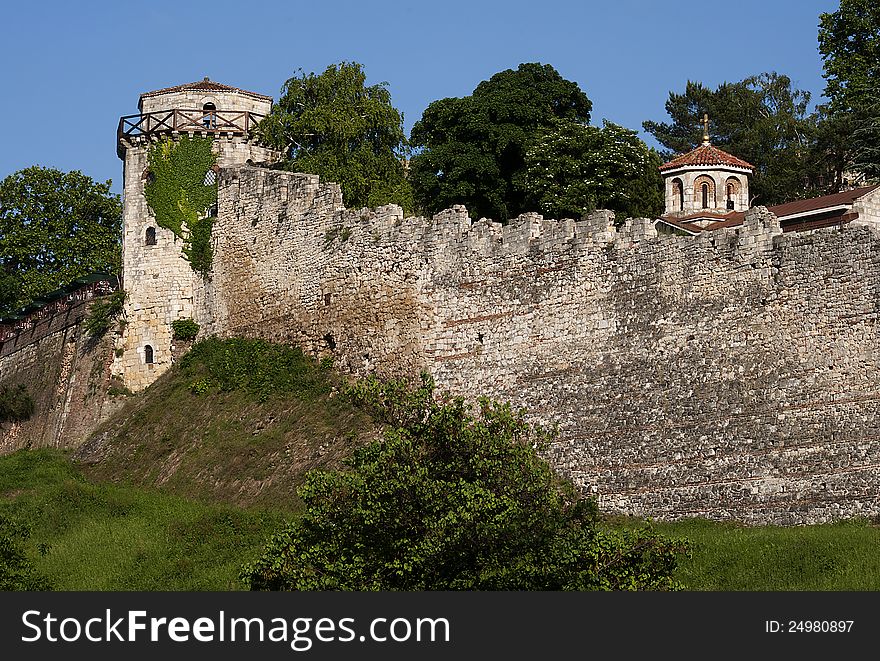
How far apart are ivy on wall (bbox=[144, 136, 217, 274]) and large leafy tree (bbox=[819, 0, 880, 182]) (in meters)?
21.1

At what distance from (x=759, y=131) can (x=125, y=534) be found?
39709mm

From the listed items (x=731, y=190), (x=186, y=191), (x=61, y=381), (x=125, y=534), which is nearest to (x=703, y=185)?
(x=731, y=190)

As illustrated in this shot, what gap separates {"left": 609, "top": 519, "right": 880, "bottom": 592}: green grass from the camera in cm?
2809

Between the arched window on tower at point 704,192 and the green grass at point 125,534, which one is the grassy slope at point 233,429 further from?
the arched window on tower at point 704,192

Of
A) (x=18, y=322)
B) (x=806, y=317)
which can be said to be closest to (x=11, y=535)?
(x=806, y=317)

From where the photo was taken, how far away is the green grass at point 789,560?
Answer: 28094 millimetres

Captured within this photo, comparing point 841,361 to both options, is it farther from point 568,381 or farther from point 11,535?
point 11,535

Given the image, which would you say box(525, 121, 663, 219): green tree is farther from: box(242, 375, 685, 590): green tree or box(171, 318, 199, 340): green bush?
box(242, 375, 685, 590): green tree

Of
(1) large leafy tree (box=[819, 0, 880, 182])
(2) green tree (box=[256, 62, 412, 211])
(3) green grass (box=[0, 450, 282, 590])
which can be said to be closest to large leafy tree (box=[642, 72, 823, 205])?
(1) large leafy tree (box=[819, 0, 880, 182])

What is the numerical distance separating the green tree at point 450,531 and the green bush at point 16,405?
952 inches

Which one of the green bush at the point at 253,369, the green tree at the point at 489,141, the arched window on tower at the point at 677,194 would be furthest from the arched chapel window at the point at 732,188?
the green bush at the point at 253,369

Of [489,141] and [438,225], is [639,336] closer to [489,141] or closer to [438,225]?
[438,225]

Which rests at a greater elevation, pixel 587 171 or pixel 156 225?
pixel 587 171

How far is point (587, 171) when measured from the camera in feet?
161
